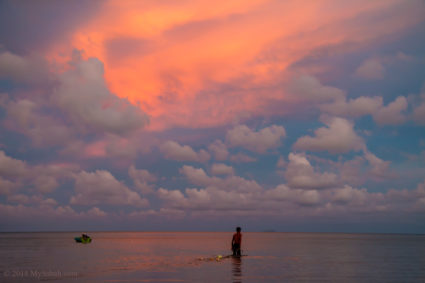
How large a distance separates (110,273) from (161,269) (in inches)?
211

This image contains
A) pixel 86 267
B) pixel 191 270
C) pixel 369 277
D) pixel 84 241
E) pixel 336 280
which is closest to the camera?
pixel 336 280

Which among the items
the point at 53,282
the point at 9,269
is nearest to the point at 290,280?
the point at 53,282

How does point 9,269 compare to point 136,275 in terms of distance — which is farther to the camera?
point 9,269

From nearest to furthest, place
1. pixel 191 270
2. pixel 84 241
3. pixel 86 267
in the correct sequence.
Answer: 1. pixel 191 270
2. pixel 86 267
3. pixel 84 241

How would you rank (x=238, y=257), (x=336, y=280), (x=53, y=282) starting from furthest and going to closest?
(x=238, y=257)
(x=336, y=280)
(x=53, y=282)

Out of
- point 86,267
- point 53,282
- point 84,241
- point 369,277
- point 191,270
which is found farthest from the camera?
point 84,241

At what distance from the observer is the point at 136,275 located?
1395 inches

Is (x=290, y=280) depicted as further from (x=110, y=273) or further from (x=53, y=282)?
(x=53, y=282)

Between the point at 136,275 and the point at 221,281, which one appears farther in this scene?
the point at 136,275

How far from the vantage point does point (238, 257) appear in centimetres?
5453

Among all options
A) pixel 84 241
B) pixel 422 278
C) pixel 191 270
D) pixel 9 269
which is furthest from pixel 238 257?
pixel 84 241

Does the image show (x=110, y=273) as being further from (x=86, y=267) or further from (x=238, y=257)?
(x=238, y=257)

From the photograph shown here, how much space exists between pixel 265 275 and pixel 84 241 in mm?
79689

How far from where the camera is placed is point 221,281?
31.7 m
